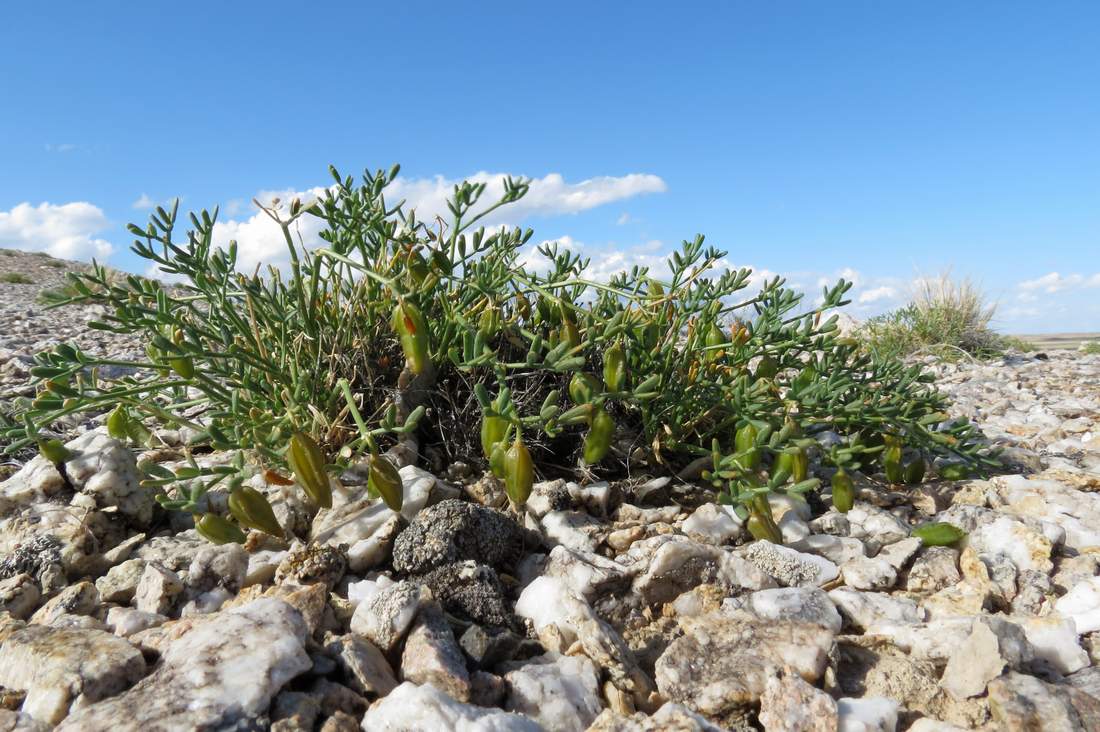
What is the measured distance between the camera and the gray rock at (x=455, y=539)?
1832 millimetres

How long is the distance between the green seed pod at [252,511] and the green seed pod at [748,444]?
127 cm

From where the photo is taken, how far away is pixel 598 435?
2.09 m

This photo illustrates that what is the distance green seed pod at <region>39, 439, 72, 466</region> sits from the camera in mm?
2248

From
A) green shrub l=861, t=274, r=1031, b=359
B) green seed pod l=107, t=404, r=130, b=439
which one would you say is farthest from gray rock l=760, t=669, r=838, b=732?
green shrub l=861, t=274, r=1031, b=359

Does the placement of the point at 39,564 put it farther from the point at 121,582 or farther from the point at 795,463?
the point at 795,463

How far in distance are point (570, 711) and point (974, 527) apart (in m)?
1.42

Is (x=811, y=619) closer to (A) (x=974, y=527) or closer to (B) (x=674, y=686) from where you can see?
(B) (x=674, y=686)

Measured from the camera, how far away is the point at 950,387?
16.3ft

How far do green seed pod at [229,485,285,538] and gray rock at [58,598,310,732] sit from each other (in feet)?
1.55

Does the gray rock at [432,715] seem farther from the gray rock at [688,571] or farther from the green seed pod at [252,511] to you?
the green seed pod at [252,511]

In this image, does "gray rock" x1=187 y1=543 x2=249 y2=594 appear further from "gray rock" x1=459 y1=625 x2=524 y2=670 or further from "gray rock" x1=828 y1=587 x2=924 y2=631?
"gray rock" x1=828 y1=587 x2=924 y2=631

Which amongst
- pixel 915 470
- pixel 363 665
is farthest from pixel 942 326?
pixel 363 665

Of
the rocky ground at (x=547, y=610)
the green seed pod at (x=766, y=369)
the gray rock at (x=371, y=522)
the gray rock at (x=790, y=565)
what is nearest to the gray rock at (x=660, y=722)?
the rocky ground at (x=547, y=610)

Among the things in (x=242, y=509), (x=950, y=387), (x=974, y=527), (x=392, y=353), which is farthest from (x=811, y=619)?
(x=950, y=387)
